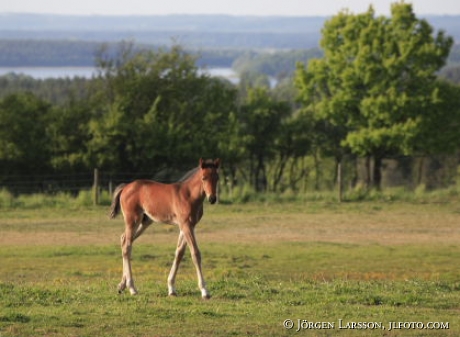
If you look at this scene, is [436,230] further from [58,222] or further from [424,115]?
[424,115]

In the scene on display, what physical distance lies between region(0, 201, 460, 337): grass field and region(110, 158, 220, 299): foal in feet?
1.52

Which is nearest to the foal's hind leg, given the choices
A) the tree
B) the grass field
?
the grass field

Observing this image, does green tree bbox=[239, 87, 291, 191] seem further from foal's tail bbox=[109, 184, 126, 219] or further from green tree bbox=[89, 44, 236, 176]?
foal's tail bbox=[109, 184, 126, 219]

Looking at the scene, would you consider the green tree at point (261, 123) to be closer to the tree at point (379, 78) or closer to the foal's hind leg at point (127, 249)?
the tree at point (379, 78)

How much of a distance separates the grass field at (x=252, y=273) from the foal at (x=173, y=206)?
1.52 feet

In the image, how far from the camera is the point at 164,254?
25609 millimetres

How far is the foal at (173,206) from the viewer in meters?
13.5

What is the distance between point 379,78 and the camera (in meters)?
53.0

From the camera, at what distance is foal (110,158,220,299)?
1346 cm

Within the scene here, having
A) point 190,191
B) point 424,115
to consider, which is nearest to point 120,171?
point 424,115

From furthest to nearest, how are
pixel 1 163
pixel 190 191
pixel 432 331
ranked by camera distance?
pixel 1 163 → pixel 190 191 → pixel 432 331

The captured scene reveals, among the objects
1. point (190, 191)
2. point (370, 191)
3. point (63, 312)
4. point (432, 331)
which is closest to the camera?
point (432, 331)

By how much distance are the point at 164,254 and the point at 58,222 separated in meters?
9.88

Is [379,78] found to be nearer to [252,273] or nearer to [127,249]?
[252,273]
